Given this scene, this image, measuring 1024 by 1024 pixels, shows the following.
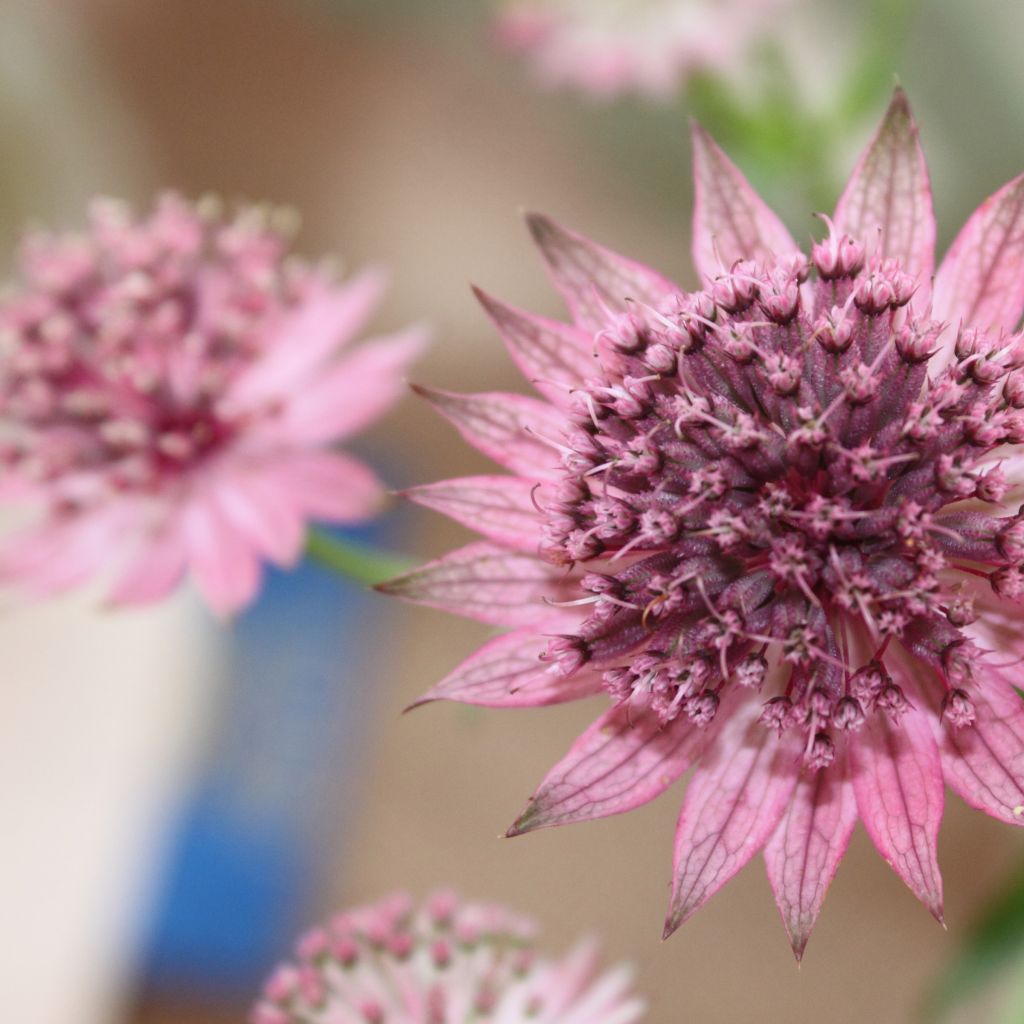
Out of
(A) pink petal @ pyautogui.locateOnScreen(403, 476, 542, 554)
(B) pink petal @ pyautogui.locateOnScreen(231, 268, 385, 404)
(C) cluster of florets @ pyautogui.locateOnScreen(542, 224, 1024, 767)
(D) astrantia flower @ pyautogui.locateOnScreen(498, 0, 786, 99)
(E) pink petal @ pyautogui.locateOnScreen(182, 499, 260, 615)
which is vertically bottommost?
(C) cluster of florets @ pyautogui.locateOnScreen(542, 224, 1024, 767)

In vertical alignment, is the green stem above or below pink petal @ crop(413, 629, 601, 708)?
above

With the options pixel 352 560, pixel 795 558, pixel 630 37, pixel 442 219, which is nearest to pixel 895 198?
pixel 795 558

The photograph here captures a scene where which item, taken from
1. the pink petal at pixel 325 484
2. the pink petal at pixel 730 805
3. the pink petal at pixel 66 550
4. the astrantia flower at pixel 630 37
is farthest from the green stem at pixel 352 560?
the astrantia flower at pixel 630 37

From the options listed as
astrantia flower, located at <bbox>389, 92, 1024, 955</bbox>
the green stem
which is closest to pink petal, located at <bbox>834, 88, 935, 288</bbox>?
astrantia flower, located at <bbox>389, 92, 1024, 955</bbox>

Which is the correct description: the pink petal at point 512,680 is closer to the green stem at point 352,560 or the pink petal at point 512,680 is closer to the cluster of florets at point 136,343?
the green stem at point 352,560

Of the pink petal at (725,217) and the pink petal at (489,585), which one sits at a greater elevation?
the pink petal at (725,217)

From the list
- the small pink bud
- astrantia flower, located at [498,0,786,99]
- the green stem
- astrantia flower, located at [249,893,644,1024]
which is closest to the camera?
the small pink bud

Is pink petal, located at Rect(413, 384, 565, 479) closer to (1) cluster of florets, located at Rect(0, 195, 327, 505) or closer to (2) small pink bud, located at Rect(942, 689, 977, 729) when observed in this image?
(2) small pink bud, located at Rect(942, 689, 977, 729)
